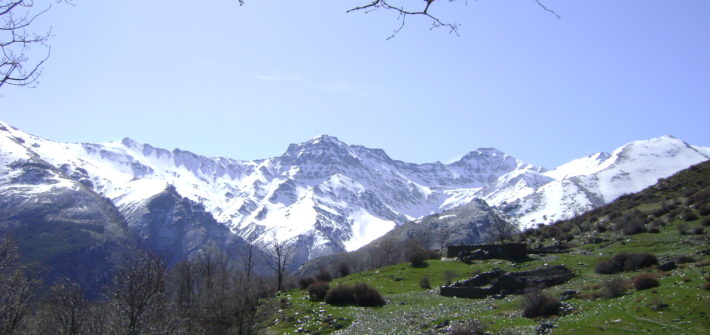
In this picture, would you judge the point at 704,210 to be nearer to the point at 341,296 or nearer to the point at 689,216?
the point at 689,216

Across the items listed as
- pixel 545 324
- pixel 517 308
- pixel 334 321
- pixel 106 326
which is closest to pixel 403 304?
pixel 334 321

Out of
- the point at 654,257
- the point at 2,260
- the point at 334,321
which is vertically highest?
the point at 2,260

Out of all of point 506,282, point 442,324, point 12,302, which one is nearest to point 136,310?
point 12,302

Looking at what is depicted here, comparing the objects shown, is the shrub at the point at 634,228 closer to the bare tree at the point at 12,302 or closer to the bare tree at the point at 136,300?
the bare tree at the point at 136,300

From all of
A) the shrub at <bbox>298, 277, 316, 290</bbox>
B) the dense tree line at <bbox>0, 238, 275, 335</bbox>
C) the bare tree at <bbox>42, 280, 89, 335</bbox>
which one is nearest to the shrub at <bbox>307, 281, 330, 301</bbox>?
the dense tree line at <bbox>0, 238, 275, 335</bbox>

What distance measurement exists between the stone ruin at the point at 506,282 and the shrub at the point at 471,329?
13178 mm

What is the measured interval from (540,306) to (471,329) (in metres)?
6.07

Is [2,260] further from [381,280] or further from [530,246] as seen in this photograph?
[530,246]

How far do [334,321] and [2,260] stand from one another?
85.3 ft

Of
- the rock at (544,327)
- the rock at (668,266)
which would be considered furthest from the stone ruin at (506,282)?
the rock at (544,327)

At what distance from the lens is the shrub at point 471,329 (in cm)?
3058

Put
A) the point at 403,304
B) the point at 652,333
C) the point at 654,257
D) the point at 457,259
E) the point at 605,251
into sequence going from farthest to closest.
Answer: the point at 457,259, the point at 605,251, the point at 403,304, the point at 654,257, the point at 652,333

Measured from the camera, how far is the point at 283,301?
5878cm

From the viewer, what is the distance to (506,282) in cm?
4822
